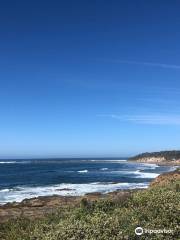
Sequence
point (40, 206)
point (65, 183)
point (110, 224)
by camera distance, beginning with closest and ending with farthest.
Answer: point (110, 224)
point (40, 206)
point (65, 183)

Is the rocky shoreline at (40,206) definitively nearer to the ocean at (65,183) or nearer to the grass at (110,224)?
the grass at (110,224)

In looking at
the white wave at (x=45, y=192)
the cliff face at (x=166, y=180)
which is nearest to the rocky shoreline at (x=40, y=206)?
the cliff face at (x=166, y=180)

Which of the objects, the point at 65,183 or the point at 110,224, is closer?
the point at 110,224

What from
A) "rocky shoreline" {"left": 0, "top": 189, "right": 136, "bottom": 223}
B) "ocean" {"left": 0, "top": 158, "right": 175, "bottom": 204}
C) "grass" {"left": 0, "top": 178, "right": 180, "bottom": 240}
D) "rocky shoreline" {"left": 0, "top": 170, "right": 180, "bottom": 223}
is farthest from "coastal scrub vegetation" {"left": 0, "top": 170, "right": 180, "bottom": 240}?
"ocean" {"left": 0, "top": 158, "right": 175, "bottom": 204}

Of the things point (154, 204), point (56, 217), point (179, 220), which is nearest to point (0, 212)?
point (56, 217)

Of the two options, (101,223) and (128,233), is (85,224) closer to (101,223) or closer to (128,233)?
(101,223)

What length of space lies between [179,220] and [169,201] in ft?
6.23

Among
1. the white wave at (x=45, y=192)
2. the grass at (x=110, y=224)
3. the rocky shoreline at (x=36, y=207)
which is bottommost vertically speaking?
the white wave at (x=45, y=192)

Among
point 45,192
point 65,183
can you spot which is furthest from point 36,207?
point 65,183

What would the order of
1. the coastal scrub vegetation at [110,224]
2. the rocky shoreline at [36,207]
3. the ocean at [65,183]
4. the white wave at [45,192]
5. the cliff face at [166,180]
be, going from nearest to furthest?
the coastal scrub vegetation at [110,224] < the rocky shoreline at [36,207] < the cliff face at [166,180] < the white wave at [45,192] < the ocean at [65,183]

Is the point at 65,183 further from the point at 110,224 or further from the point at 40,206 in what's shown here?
the point at 110,224

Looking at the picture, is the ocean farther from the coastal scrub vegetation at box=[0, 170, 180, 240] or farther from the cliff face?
the coastal scrub vegetation at box=[0, 170, 180, 240]

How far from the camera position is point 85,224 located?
12391mm

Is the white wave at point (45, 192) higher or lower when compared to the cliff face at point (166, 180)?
lower
